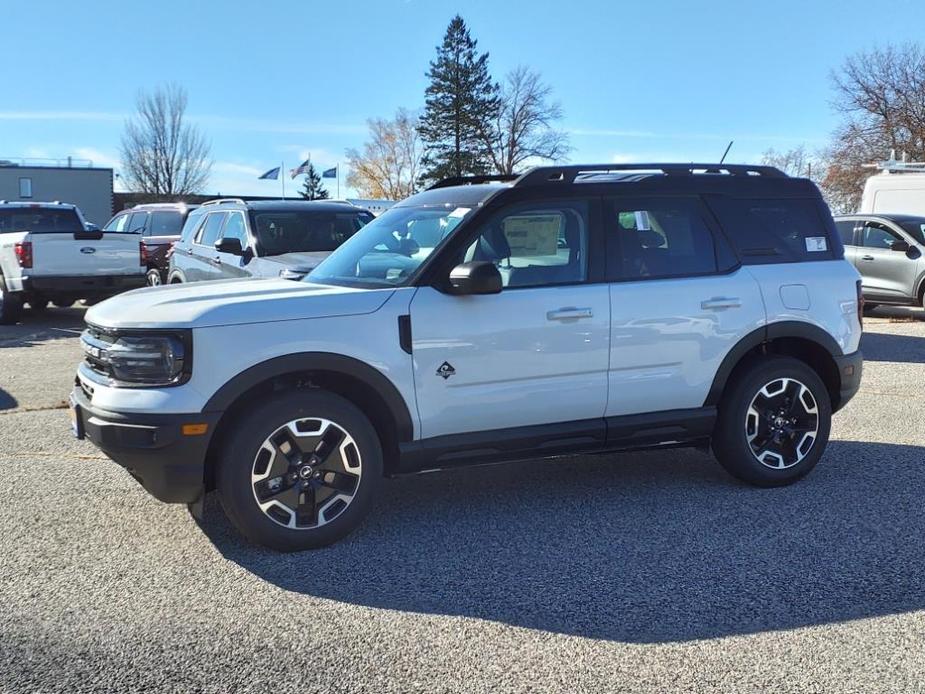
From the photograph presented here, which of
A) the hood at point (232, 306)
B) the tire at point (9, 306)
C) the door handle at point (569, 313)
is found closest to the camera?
the hood at point (232, 306)

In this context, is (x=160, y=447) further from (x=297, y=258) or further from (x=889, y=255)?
(x=889, y=255)

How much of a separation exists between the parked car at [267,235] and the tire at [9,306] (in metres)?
3.99

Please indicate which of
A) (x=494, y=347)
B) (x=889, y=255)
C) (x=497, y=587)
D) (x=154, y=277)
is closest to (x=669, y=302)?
(x=494, y=347)

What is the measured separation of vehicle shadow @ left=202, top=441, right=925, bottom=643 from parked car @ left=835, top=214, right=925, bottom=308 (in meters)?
9.73

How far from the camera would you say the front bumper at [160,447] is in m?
4.18

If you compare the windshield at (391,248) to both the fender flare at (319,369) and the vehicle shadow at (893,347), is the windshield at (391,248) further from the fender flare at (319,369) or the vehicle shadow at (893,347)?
the vehicle shadow at (893,347)

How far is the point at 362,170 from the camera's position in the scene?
75000 mm

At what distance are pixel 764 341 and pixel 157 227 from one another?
52.6 feet

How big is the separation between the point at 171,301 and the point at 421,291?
125cm

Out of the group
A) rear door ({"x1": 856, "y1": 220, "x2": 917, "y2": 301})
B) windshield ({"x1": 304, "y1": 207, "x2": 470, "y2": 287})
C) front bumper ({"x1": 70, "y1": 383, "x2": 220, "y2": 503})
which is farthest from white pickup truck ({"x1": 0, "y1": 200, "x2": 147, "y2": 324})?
rear door ({"x1": 856, "y1": 220, "x2": 917, "y2": 301})

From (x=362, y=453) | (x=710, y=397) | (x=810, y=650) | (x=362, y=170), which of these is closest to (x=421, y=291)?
(x=362, y=453)

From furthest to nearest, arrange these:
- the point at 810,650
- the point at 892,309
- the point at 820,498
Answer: the point at 892,309 < the point at 820,498 < the point at 810,650

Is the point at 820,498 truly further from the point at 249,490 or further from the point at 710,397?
the point at 249,490

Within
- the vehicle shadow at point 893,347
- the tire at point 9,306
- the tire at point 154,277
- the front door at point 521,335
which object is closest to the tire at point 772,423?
the front door at point 521,335
